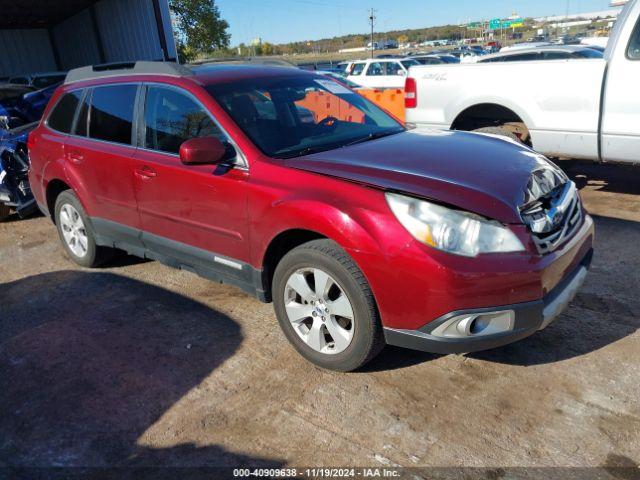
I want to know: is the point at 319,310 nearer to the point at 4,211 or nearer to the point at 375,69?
the point at 4,211

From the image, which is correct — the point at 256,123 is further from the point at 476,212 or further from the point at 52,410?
the point at 52,410

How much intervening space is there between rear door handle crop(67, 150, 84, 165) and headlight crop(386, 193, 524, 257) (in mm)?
3118

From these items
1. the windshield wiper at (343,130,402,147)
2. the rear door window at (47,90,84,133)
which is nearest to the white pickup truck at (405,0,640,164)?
the windshield wiper at (343,130,402,147)

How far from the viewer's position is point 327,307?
9.96 ft

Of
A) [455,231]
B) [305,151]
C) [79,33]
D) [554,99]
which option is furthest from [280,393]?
[79,33]

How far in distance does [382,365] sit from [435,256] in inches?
38.4

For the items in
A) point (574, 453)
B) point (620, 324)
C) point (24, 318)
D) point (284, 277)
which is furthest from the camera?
point (24, 318)

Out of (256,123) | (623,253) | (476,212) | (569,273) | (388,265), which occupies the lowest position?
(623,253)

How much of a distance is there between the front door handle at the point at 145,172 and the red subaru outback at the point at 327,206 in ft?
0.05

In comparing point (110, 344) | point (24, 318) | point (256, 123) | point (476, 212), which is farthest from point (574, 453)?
point (24, 318)

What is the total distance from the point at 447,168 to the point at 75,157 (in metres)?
3.26

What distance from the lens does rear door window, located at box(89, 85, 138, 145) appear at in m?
4.12

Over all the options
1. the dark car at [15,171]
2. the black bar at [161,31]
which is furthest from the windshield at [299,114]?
the black bar at [161,31]

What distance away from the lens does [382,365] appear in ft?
10.7
